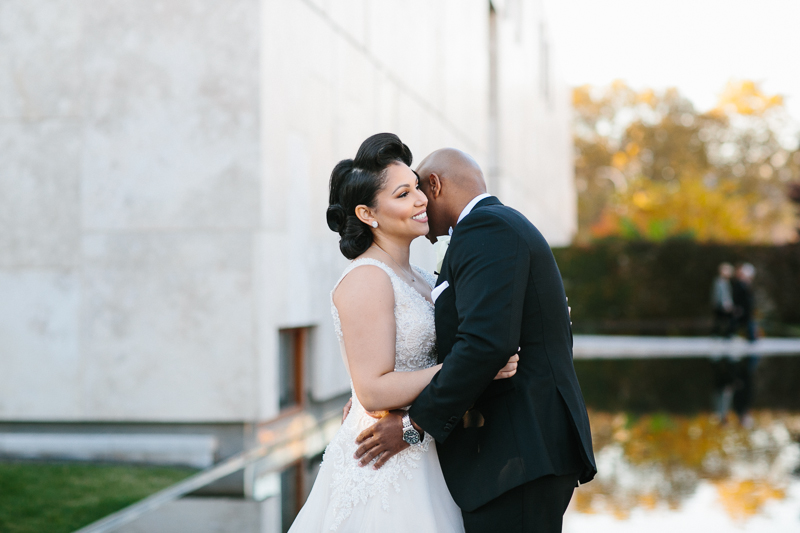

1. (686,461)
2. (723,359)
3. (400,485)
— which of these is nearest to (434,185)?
(400,485)

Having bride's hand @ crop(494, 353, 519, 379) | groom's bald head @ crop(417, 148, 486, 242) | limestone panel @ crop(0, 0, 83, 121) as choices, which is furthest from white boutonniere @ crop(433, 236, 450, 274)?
limestone panel @ crop(0, 0, 83, 121)

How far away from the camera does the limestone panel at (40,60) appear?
691 centimetres

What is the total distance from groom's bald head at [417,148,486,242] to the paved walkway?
14944mm

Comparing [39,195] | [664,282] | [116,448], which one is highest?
[39,195]

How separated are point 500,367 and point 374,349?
1.45ft

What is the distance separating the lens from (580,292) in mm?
26984

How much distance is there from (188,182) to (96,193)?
0.79 metres

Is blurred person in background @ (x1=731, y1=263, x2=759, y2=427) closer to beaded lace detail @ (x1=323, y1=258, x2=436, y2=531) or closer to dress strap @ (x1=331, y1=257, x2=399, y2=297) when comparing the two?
beaded lace detail @ (x1=323, y1=258, x2=436, y2=531)

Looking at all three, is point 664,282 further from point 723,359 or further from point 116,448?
point 116,448

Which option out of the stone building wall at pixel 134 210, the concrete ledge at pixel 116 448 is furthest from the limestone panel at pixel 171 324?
the concrete ledge at pixel 116 448

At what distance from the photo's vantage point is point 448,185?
2.71m

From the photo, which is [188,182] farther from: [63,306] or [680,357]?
[680,357]

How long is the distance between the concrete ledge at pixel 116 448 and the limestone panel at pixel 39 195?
1.48m

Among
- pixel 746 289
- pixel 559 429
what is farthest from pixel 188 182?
pixel 746 289
